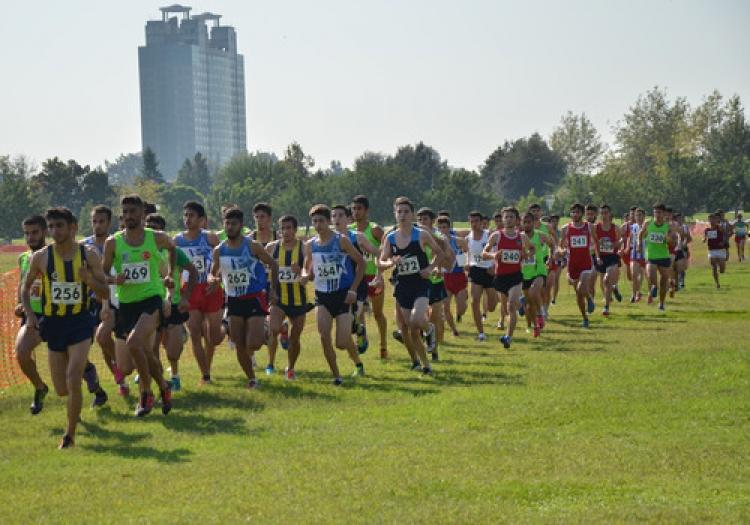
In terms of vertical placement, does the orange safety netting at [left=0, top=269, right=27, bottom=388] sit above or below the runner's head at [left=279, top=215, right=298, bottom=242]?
below

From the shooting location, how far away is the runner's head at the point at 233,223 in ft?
49.2

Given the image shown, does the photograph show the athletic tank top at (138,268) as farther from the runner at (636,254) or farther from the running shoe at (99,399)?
the runner at (636,254)

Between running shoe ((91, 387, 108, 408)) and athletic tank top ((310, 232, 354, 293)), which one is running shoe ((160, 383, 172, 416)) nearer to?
running shoe ((91, 387, 108, 408))

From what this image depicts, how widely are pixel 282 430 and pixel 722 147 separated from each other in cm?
12122

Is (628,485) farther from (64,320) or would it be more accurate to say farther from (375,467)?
(64,320)

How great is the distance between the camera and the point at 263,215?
16.6 meters

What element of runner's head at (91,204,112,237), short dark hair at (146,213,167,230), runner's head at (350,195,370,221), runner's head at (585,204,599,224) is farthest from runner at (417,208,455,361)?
runner's head at (91,204,112,237)

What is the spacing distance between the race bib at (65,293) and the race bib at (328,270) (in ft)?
13.8

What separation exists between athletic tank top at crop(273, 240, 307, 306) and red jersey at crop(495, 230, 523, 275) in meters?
4.68

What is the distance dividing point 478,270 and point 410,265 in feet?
19.3

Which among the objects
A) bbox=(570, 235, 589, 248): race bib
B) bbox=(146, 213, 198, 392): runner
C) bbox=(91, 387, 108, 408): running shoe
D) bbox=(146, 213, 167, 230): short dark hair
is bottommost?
bbox=(91, 387, 108, 408): running shoe

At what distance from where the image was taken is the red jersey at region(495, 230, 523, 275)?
20.0 m

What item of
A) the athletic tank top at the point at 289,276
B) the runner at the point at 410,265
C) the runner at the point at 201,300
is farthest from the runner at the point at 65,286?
the runner at the point at 410,265

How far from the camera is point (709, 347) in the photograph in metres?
18.7
